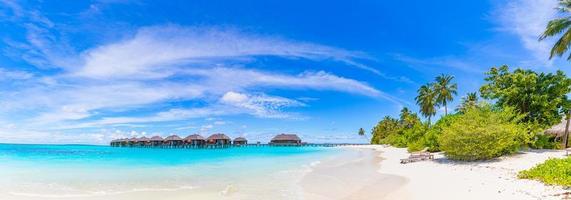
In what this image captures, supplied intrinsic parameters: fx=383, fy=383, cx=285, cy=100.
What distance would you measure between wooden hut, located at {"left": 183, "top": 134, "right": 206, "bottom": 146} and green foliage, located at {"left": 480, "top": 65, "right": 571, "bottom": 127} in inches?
2813

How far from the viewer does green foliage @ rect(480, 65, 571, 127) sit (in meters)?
23.3

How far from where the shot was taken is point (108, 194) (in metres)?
12.3

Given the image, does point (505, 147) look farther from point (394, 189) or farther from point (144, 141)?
point (144, 141)

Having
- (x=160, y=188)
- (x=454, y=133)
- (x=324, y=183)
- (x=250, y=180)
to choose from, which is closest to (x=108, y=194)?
(x=160, y=188)

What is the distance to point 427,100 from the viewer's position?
54062 millimetres

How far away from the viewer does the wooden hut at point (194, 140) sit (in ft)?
287

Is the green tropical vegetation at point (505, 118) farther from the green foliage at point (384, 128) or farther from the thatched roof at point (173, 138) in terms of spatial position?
the thatched roof at point (173, 138)

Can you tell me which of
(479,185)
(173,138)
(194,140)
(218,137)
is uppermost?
(218,137)

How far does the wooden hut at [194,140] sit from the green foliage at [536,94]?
71.4 metres

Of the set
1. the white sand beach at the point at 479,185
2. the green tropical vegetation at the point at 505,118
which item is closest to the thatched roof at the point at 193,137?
the green tropical vegetation at the point at 505,118

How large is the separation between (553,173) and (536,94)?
14.6 meters

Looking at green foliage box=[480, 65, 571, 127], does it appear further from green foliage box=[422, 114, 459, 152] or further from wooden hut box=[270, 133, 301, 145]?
wooden hut box=[270, 133, 301, 145]

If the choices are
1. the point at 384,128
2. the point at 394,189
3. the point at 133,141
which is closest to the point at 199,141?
the point at 133,141

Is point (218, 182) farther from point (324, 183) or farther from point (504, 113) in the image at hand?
point (504, 113)
